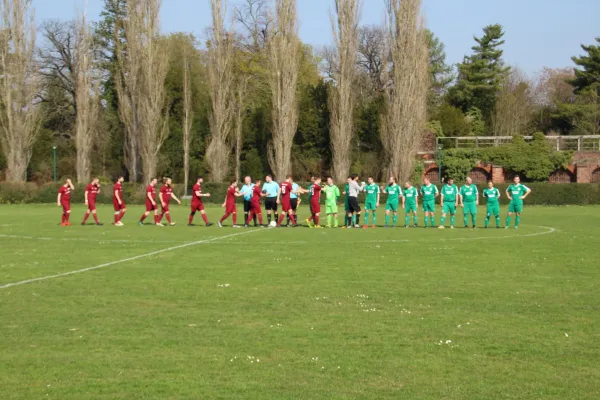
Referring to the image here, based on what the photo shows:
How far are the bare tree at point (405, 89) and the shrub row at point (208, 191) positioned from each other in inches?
149

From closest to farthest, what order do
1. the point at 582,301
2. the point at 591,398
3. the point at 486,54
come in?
the point at 591,398
the point at 582,301
the point at 486,54

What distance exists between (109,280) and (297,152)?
48.9 meters

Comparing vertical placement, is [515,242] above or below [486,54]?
below

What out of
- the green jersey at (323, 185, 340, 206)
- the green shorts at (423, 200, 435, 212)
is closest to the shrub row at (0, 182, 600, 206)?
the green shorts at (423, 200, 435, 212)

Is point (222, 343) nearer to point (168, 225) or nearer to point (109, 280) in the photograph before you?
point (109, 280)

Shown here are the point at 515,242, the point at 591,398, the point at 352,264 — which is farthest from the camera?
the point at 515,242

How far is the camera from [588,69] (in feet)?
242

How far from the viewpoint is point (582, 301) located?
11.9 m

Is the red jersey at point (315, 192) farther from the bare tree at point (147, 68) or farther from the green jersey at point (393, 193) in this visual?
the bare tree at point (147, 68)

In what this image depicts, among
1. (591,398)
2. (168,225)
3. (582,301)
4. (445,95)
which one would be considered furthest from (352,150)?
(591,398)

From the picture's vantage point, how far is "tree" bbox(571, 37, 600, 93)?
7219 cm

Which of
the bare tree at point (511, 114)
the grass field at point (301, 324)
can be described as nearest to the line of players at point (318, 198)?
the grass field at point (301, 324)

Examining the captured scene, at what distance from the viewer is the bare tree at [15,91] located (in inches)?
2351

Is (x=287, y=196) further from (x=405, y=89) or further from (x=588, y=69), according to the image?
(x=588, y=69)
